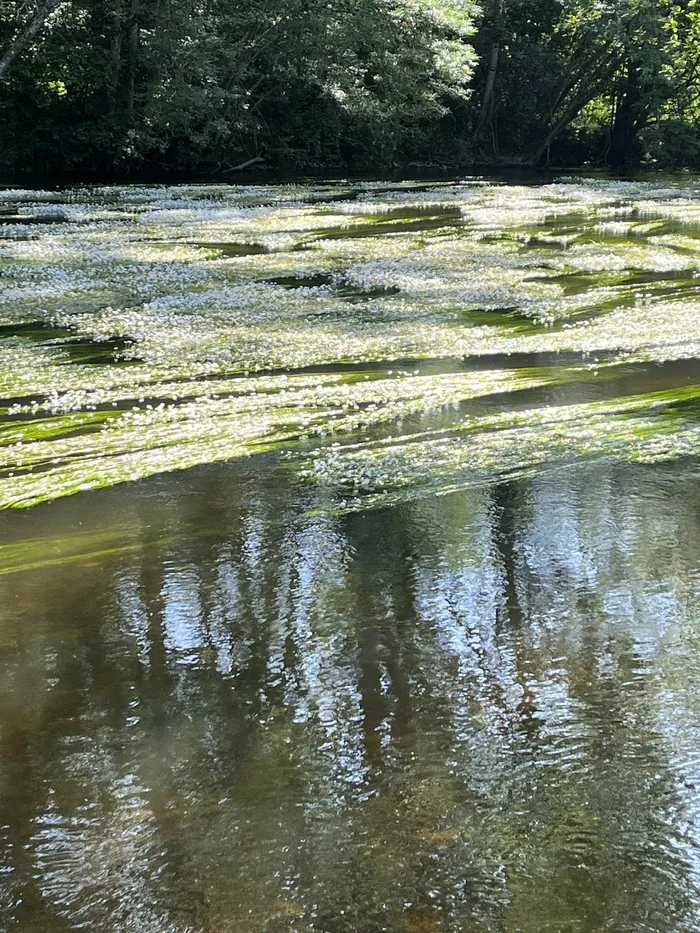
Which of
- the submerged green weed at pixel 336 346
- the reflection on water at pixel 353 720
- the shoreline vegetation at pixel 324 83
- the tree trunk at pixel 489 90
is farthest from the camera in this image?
the tree trunk at pixel 489 90

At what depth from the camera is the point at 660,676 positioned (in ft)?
9.25

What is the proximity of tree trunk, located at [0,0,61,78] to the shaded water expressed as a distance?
18.6 m

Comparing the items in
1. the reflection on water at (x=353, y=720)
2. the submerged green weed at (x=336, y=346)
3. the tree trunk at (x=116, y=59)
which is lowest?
the reflection on water at (x=353, y=720)

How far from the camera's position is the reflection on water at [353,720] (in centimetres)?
199

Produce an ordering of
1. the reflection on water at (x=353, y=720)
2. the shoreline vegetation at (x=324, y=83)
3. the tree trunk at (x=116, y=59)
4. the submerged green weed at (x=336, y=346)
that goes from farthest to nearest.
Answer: the tree trunk at (x=116, y=59), the shoreline vegetation at (x=324, y=83), the submerged green weed at (x=336, y=346), the reflection on water at (x=353, y=720)

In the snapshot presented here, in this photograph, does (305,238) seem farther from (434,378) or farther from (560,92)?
(560,92)

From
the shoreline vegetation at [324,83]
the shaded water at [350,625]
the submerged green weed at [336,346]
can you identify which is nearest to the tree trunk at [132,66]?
the shoreline vegetation at [324,83]

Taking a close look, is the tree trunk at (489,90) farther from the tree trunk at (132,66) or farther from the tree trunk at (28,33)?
the tree trunk at (28,33)

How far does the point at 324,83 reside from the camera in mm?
29578

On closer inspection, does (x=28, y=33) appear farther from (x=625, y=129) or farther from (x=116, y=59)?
(x=625, y=129)

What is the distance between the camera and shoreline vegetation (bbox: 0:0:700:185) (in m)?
26.0

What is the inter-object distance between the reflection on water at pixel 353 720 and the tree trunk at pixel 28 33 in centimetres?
2280

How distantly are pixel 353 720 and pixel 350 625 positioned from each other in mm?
593

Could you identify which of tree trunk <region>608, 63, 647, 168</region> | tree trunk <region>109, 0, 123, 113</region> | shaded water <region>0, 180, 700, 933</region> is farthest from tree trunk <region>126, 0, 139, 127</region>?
shaded water <region>0, 180, 700, 933</region>
